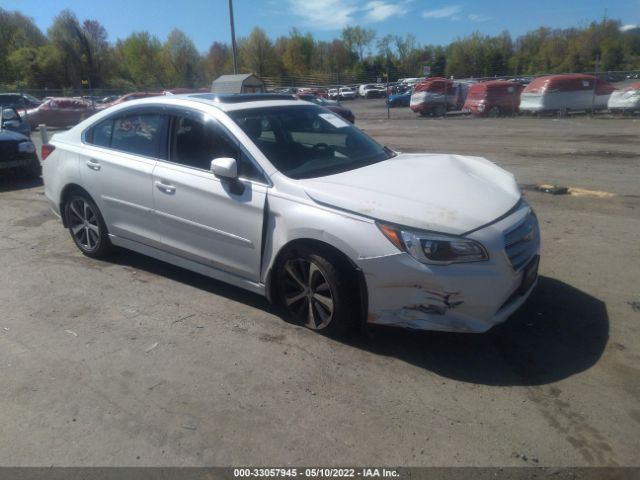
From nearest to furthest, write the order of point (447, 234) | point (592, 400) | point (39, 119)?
point (592, 400) → point (447, 234) → point (39, 119)

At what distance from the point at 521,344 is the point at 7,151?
32.1 ft

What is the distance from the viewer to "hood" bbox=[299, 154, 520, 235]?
331cm

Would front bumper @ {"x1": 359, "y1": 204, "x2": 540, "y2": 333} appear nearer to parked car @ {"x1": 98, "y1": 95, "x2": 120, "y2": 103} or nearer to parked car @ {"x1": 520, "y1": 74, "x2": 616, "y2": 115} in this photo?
parked car @ {"x1": 520, "y1": 74, "x2": 616, "y2": 115}

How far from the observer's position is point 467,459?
2572 mm

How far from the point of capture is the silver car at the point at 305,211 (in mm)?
3266

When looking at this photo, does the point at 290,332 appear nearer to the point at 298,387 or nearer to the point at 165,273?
the point at 298,387

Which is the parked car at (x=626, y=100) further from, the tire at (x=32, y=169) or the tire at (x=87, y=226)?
the tire at (x=87, y=226)

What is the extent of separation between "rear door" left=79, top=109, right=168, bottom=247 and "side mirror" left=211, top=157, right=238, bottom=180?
92cm

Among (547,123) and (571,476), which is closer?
(571,476)

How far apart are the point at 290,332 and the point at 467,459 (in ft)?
5.48

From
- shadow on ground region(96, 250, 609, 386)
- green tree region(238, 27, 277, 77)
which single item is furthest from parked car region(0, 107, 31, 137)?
green tree region(238, 27, 277, 77)

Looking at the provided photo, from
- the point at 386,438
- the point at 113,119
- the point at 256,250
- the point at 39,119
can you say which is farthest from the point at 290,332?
the point at 39,119

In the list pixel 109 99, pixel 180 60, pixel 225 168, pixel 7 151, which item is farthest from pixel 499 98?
pixel 180 60

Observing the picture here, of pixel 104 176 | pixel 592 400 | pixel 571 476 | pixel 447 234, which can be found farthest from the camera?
pixel 104 176
